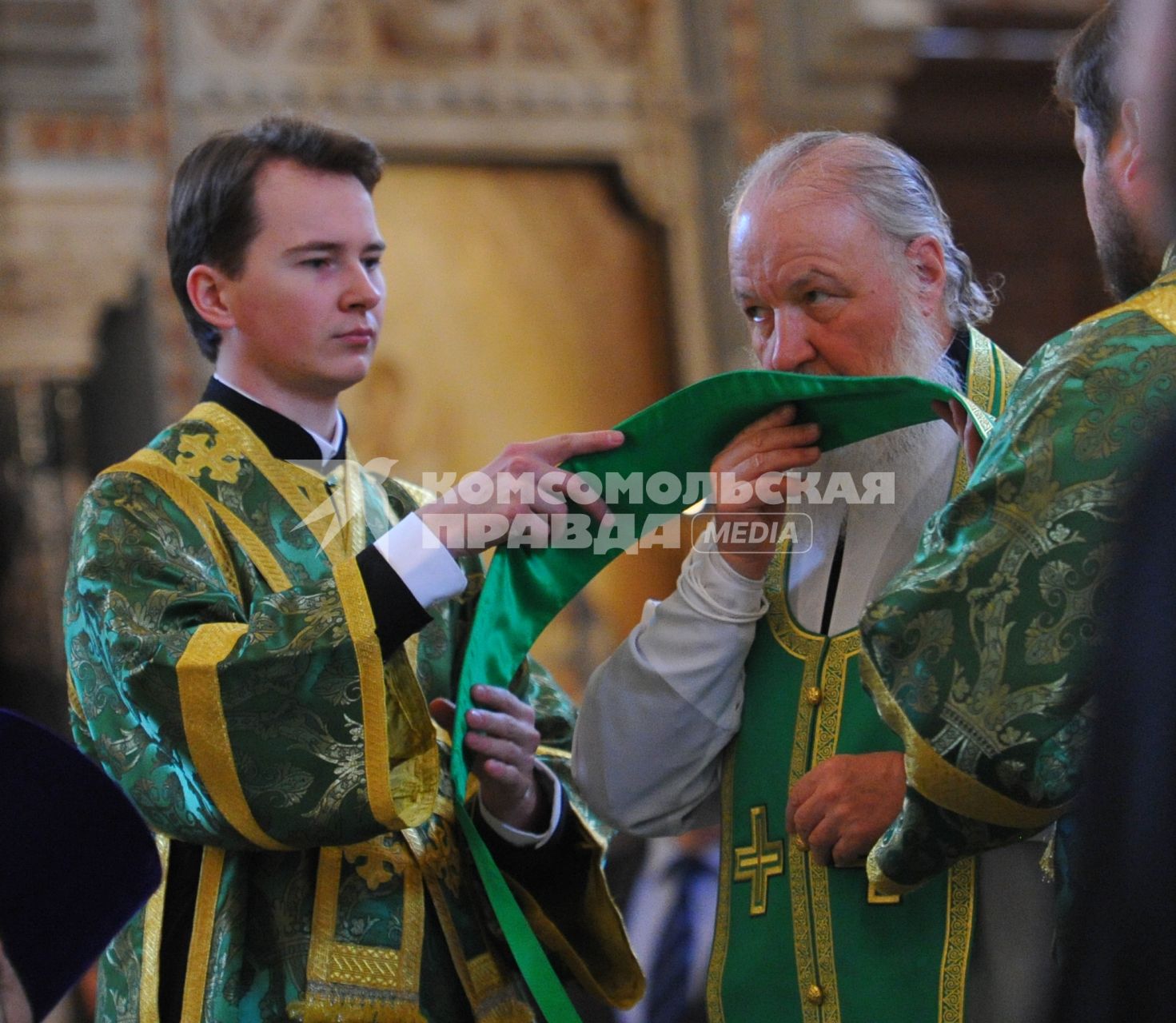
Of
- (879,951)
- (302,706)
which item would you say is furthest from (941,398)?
(302,706)

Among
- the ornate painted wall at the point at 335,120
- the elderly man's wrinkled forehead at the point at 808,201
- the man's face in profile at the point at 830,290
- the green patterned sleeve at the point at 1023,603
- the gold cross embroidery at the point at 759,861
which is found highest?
the ornate painted wall at the point at 335,120

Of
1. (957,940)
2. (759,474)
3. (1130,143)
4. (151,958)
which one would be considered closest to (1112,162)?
(1130,143)

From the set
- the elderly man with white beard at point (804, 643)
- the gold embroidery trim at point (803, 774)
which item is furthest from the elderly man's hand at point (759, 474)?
the gold embroidery trim at point (803, 774)

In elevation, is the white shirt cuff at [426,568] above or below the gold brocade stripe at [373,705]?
above

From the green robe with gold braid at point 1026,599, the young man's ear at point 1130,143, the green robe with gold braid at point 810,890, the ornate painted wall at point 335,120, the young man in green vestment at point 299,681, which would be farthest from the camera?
the ornate painted wall at point 335,120

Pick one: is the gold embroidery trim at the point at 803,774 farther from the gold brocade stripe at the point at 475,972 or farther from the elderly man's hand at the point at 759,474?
the gold brocade stripe at the point at 475,972

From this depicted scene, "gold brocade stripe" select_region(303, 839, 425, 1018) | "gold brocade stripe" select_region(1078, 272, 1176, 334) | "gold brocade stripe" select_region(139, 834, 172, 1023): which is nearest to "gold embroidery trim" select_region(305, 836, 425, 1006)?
"gold brocade stripe" select_region(303, 839, 425, 1018)

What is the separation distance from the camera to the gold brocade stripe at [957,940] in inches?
84.5

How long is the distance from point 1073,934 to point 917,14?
6106 millimetres

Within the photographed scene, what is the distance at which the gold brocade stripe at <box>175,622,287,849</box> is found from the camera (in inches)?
89.7

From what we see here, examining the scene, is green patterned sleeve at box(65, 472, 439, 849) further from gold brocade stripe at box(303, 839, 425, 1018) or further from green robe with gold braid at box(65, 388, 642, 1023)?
gold brocade stripe at box(303, 839, 425, 1018)

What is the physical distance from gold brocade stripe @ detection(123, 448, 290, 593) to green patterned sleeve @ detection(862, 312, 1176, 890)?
103 centimetres

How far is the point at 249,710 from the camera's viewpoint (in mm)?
2287

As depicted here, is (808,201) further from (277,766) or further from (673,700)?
(277,766)
